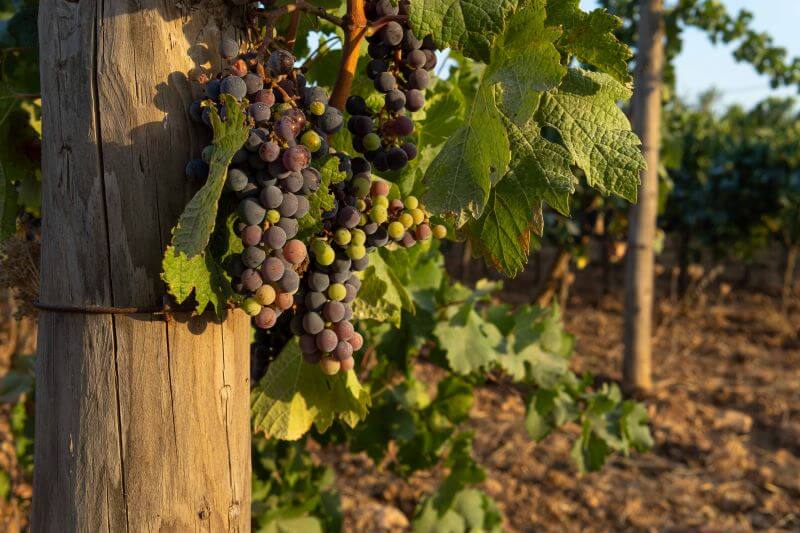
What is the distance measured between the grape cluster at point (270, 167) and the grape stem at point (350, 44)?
15 centimetres

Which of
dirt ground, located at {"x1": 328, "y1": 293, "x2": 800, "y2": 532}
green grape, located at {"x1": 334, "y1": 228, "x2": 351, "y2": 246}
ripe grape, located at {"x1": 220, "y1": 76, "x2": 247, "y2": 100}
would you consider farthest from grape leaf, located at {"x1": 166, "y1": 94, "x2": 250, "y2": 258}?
dirt ground, located at {"x1": 328, "y1": 293, "x2": 800, "y2": 532}

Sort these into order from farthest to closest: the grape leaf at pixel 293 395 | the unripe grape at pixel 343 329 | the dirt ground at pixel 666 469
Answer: the dirt ground at pixel 666 469 < the grape leaf at pixel 293 395 < the unripe grape at pixel 343 329

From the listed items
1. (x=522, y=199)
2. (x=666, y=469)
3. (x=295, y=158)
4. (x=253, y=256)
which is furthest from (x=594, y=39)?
(x=666, y=469)

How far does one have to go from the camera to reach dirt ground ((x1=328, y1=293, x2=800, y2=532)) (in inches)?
179

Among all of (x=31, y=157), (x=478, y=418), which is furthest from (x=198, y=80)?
(x=478, y=418)

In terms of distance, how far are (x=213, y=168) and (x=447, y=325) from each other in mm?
1777

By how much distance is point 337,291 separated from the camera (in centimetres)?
128

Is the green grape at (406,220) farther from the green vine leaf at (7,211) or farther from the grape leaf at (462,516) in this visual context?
the grape leaf at (462,516)

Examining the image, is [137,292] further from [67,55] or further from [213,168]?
[67,55]

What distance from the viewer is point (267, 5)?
1301mm

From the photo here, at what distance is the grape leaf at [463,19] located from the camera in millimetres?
1028

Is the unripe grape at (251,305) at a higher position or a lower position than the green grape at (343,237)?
lower

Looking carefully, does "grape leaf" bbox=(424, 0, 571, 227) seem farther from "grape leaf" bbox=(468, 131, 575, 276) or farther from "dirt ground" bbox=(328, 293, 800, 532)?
"dirt ground" bbox=(328, 293, 800, 532)

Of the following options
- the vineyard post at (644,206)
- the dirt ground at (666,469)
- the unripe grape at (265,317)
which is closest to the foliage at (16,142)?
the unripe grape at (265,317)
